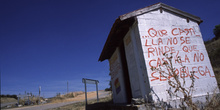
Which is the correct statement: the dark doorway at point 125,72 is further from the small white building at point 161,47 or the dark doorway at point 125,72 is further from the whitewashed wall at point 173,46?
the whitewashed wall at point 173,46

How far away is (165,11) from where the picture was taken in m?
6.02

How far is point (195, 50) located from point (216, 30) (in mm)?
31004

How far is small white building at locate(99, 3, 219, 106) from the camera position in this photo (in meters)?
5.07

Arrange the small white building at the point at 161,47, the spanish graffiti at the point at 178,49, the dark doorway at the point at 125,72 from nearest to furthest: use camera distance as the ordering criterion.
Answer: the small white building at the point at 161,47
the spanish graffiti at the point at 178,49
the dark doorway at the point at 125,72

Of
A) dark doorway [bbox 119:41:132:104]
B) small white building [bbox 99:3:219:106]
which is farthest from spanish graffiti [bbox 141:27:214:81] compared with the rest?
dark doorway [bbox 119:41:132:104]

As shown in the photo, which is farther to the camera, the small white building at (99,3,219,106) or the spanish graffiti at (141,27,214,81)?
the spanish graffiti at (141,27,214,81)

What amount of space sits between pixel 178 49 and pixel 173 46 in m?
0.22

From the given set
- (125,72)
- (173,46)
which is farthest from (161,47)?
(125,72)

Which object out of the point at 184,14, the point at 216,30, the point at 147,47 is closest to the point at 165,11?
the point at 184,14

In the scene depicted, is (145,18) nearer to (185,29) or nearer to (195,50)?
(185,29)

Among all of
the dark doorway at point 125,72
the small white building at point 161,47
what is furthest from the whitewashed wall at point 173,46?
the dark doorway at point 125,72

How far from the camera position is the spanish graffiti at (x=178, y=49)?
526cm

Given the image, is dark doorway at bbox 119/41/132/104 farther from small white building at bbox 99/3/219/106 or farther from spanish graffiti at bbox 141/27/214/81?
spanish graffiti at bbox 141/27/214/81

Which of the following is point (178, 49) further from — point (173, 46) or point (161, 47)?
point (161, 47)
